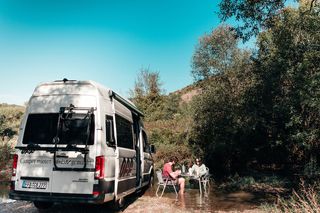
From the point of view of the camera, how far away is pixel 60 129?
790 cm

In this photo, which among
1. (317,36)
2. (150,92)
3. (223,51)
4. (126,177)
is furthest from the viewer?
(150,92)

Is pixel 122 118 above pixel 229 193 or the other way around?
above

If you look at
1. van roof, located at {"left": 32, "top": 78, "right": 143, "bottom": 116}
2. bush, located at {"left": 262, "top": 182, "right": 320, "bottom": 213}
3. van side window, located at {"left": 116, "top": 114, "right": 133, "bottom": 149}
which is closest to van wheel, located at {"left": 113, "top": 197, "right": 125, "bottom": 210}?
van side window, located at {"left": 116, "top": 114, "right": 133, "bottom": 149}

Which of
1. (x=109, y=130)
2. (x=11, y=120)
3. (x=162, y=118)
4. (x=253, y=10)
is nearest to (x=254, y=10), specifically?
(x=253, y=10)

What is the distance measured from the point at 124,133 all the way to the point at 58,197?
274 centimetres

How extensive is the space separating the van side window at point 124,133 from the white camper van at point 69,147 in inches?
9.8

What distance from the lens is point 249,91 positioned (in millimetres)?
16453

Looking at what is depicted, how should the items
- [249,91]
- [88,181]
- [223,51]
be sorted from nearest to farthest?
[88,181] → [249,91] → [223,51]

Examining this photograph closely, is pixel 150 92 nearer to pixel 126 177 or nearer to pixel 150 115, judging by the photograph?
pixel 150 115

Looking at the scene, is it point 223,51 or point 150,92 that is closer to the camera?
point 223,51

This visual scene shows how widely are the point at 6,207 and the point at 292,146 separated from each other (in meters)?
13.2

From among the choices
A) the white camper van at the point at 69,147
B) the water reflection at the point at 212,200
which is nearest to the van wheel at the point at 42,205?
the white camper van at the point at 69,147

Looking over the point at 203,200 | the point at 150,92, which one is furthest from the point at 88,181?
the point at 150,92

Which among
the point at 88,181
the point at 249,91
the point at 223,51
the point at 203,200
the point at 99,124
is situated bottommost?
the point at 203,200
